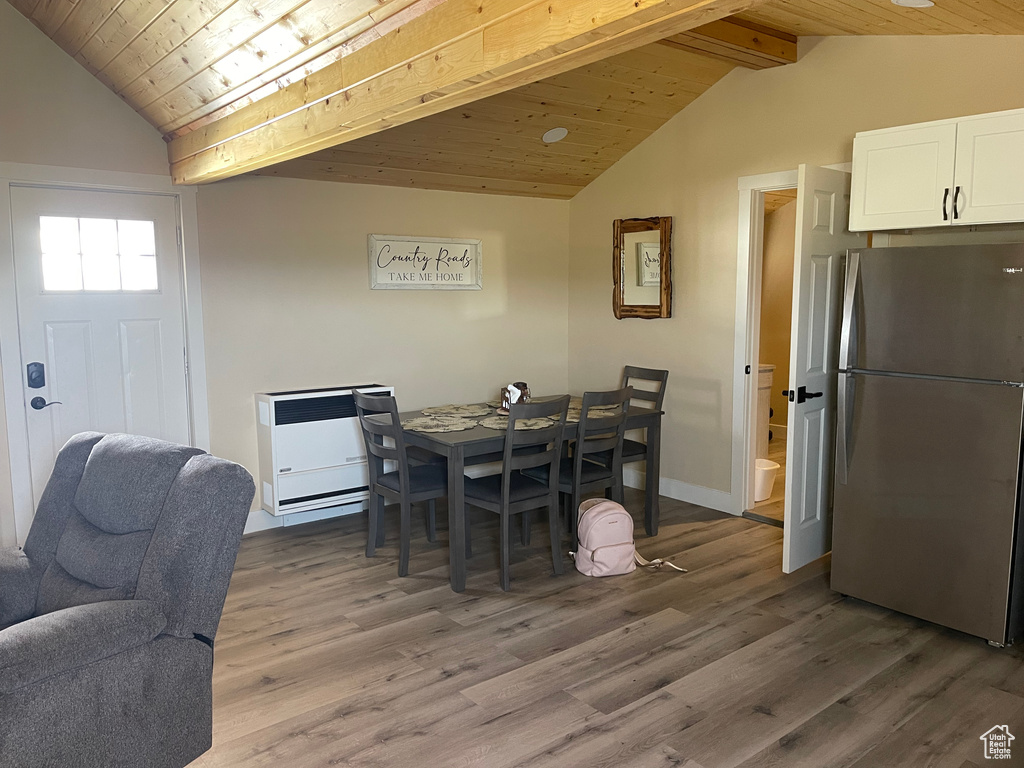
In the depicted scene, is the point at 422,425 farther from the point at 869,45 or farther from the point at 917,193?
the point at 869,45

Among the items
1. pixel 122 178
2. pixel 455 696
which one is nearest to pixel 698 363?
pixel 455 696

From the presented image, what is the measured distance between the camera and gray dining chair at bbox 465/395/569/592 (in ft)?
11.5

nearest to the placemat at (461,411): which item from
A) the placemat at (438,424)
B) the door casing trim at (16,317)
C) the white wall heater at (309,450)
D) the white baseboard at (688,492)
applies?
the placemat at (438,424)

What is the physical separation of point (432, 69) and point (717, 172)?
2.78 metres

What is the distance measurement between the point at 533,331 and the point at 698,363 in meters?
1.29

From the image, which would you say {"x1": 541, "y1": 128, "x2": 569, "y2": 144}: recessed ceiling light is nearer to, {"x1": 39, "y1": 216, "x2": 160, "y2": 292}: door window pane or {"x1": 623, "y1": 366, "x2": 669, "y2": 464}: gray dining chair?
{"x1": 623, "y1": 366, "x2": 669, "y2": 464}: gray dining chair

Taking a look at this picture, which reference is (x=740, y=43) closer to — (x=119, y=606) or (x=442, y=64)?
(x=442, y=64)

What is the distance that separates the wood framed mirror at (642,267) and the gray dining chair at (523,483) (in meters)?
1.61

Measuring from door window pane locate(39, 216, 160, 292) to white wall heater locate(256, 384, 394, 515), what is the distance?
3.06ft

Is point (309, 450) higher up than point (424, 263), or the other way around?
point (424, 263)

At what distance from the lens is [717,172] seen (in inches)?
183

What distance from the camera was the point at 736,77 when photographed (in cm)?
448

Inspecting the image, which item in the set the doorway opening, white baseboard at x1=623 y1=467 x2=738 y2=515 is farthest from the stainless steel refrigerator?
the doorway opening

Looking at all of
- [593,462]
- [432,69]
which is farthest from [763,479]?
[432,69]
